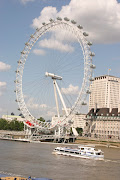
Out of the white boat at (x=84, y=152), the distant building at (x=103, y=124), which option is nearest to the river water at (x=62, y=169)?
the white boat at (x=84, y=152)

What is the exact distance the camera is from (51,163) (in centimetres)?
5062

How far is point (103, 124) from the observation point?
119062 mm

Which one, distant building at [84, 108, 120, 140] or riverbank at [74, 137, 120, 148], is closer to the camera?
riverbank at [74, 137, 120, 148]

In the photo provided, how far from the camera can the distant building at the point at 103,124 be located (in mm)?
114938

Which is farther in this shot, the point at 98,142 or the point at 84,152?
the point at 98,142

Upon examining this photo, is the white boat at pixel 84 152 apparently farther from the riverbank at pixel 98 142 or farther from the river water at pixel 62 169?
the riverbank at pixel 98 142

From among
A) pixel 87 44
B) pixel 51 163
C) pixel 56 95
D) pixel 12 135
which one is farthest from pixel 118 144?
pixel 51 163

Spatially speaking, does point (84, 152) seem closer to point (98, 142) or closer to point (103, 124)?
point (98, 142)

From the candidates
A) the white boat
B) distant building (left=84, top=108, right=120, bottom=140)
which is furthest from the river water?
distant building (left=84, top=108, right=120, bottom=140)

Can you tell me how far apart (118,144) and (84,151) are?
37.1m

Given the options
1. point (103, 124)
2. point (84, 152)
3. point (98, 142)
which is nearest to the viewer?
point (84, 152)

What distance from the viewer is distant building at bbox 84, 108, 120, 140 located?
114938 mm

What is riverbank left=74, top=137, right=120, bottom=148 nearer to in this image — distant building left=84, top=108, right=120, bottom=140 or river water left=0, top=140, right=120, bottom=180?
distant building left=84, top=108, right=120, bottom=140

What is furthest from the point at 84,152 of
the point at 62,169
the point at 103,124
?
the point at 103,124
